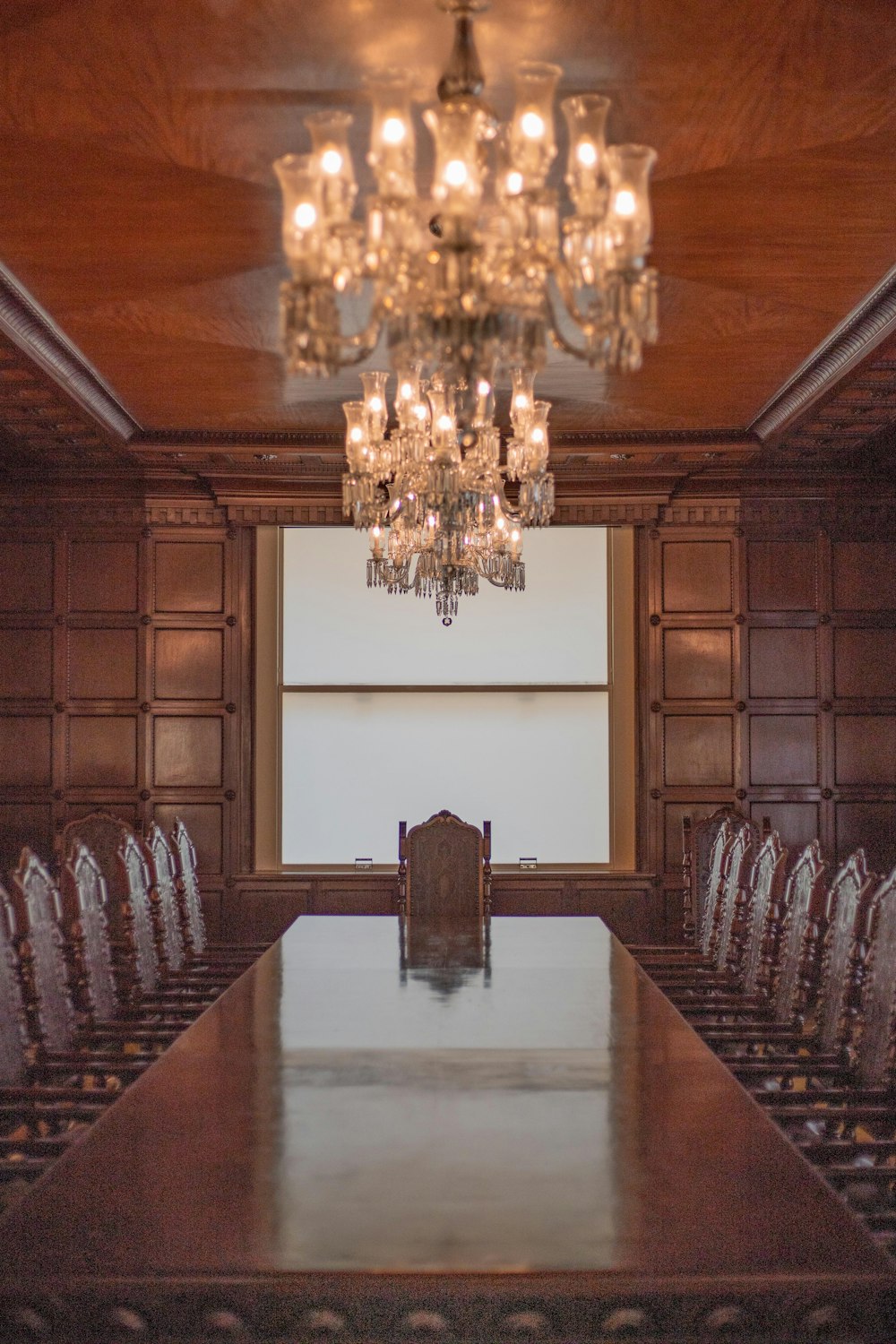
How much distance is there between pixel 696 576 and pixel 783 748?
1.11m

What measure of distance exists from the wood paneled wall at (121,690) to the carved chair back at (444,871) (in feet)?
6.16

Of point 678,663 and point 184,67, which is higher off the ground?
point 184,67

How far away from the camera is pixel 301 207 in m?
2.32

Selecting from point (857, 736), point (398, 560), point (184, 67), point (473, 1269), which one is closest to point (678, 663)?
point (857, 736)

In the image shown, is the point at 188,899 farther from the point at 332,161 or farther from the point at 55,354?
the point at 332,161

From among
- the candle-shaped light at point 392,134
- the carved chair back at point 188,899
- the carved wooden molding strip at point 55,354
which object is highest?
the carved wooden molding strip at point 55,354

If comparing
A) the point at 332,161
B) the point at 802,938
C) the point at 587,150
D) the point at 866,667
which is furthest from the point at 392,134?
the point at 866,667

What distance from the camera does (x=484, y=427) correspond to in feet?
14.1

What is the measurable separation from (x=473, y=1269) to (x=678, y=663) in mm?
5752

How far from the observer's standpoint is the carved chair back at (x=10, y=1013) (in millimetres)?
3012

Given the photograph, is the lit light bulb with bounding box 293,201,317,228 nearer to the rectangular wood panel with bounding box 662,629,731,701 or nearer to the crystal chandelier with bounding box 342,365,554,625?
the crystal chandelier with bounding box 342,365,554,625

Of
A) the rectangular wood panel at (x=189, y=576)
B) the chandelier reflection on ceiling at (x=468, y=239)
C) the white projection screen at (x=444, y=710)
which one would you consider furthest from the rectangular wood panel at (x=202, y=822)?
the chandelier reflection on ceiling at (x=468, y=239)

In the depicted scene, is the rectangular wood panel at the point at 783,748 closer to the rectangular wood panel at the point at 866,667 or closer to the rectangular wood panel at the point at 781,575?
the rectangular wood panel at the point at 866,667

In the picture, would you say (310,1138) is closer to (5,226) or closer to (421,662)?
(5,226)
